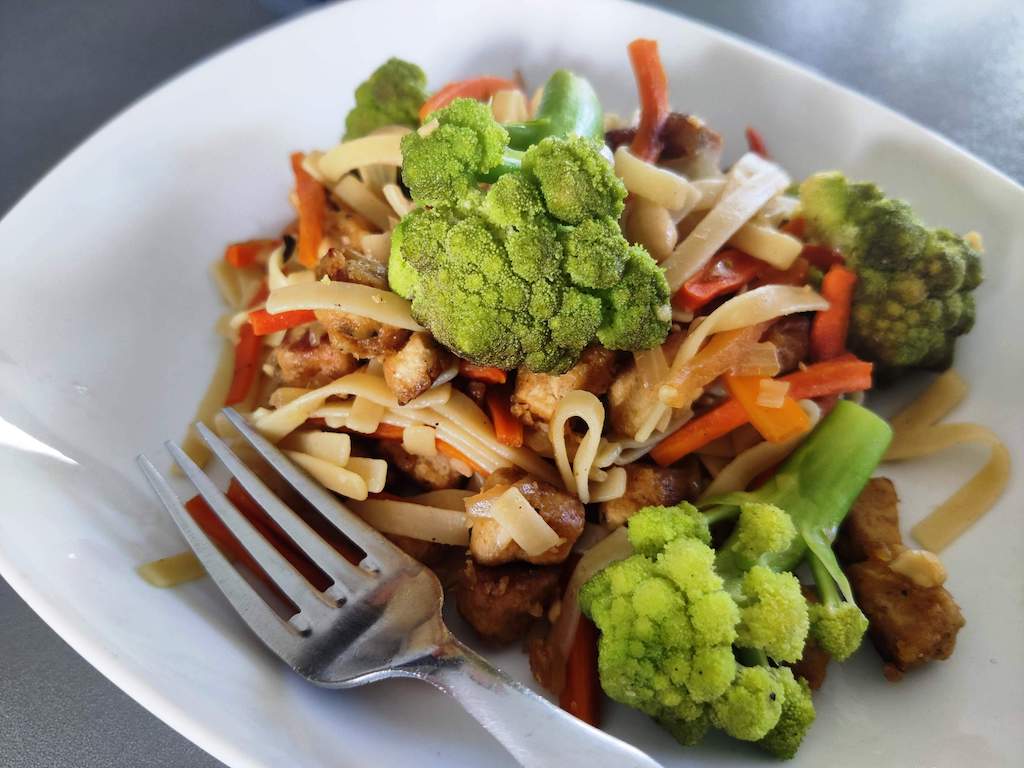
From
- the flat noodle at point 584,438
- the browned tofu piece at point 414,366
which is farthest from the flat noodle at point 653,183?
the browned tofu piece at point 414,366

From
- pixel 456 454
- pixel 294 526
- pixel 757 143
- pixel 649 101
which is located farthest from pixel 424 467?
pixel 757 143

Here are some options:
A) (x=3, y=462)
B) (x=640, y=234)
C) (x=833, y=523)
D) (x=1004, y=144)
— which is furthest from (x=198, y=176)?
(x=1004, y=144)

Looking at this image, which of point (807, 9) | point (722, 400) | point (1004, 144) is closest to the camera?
point (722, 400)

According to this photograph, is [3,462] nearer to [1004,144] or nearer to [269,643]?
[269,643]

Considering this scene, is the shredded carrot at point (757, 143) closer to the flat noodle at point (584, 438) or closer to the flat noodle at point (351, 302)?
the flat noodle at point (584, 438)

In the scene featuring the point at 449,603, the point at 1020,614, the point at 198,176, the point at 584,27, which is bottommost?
the point at 449,603

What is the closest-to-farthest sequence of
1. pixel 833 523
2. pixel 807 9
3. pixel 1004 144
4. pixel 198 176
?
1. pixel 833 523
2. pixel 198 176
3. pixel 1004 144
4. pixel 807 9

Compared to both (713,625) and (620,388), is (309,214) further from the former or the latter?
(713,625)
